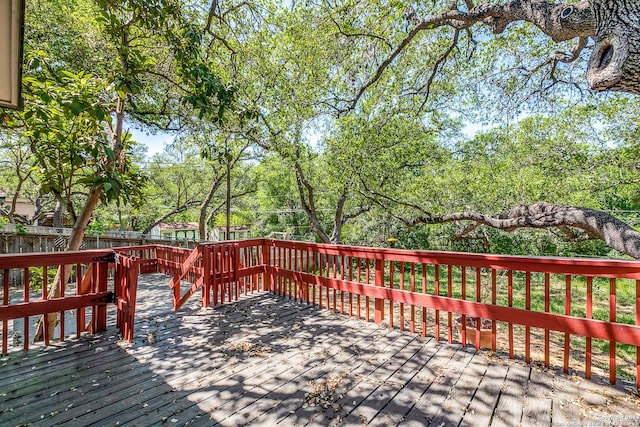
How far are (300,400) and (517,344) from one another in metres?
5.39

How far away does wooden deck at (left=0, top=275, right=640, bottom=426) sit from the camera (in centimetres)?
208

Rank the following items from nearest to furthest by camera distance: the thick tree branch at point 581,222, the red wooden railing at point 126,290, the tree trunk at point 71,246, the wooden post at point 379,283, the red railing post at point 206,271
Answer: the thick tree branch at point 581,222, the red wooden railing at point 126,290, the tree trunk at point 71,246, the wooden post at point 379,283, the red railing post at point 206,271

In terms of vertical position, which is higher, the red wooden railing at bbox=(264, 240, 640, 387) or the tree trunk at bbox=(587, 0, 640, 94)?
the tree trunk at bbox=(587, 0, 640, 94)

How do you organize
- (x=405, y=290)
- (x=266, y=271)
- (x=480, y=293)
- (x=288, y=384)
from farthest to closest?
(x=266, y=271), (x=405, y=290), (x=480, y=293), (x=288, y=384)

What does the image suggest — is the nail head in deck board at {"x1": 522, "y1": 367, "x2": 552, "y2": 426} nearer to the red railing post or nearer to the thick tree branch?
the thick tree branch

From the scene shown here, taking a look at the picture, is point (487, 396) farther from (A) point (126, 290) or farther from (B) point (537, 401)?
(A) point (126, 290)

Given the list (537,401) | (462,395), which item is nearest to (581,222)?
(537,401)

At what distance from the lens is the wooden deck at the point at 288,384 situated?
6.82 ft

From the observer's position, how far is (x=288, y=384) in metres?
2.50

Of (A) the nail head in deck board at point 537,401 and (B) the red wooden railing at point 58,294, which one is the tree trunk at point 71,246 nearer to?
(B) the red wooden railing at point 58,294

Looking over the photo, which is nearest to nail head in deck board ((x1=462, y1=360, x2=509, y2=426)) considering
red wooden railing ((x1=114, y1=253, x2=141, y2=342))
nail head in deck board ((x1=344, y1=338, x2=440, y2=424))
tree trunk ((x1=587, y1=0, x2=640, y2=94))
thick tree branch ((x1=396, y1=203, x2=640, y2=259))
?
nail head in deck board ((x1=344, y1=338, x2=440, y2=424))

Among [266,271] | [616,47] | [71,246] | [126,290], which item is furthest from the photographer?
[266,271]

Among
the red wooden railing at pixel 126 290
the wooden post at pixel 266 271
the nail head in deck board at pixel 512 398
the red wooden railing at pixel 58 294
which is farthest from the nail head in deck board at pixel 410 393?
the red wooden railing at pixel 58 294

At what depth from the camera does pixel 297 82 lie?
286 inches
